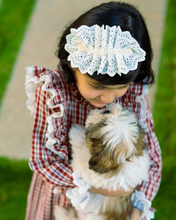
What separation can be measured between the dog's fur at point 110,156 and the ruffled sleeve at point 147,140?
9 centimetres

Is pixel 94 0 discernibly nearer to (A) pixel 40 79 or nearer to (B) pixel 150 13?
(B) pixel 150 13

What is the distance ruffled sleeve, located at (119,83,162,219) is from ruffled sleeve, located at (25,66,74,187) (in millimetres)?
383

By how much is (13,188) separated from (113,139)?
141 centimetres

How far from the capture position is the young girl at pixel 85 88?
0.96 metres

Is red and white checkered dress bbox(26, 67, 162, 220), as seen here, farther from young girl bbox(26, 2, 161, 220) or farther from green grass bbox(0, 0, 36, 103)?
green grass bbox(0, 0, 36, 103)

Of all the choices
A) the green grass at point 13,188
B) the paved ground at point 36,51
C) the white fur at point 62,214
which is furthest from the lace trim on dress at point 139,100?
the green grass at point 13,188

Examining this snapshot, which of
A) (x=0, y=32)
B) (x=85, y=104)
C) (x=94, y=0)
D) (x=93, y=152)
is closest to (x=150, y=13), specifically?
(x=94, y=0)

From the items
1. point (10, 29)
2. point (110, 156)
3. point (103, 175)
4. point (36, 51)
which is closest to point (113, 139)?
point (110, 156)

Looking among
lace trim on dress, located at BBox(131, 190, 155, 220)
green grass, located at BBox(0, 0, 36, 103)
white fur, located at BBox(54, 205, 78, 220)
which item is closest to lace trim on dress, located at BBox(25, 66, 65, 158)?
white fur, located at BBox(54, 205, 78, 220)

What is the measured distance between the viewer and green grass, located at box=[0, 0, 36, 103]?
2888 millimetres

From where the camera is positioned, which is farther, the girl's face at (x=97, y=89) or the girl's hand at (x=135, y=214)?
the girl's hand at (x=135, y=214)

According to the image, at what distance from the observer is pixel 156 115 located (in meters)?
2.68

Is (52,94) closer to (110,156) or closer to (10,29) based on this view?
(110,156)

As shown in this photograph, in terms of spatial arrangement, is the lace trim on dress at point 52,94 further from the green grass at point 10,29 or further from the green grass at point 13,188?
the green grass at point 10,29
